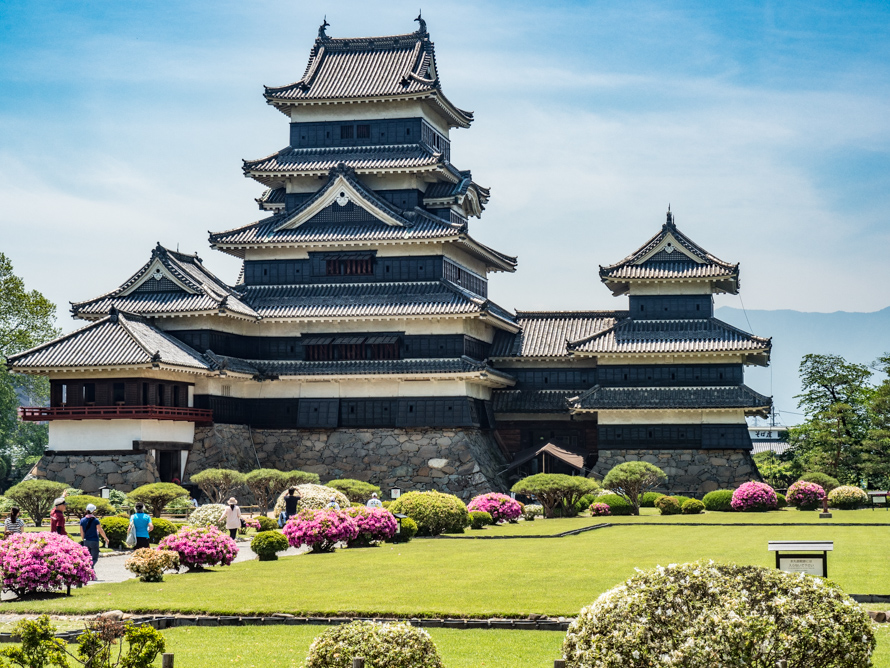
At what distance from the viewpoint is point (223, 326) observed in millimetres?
55750

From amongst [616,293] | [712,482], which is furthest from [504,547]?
[616,293]

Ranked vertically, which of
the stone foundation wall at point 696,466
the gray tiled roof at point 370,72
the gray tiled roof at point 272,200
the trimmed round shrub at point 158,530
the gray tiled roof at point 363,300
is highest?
the gray tiled roof at point 370,72

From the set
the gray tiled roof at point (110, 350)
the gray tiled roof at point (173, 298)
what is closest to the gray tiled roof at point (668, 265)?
the gray tiled roof at point (173, 298)

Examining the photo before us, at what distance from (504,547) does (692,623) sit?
2154 cm

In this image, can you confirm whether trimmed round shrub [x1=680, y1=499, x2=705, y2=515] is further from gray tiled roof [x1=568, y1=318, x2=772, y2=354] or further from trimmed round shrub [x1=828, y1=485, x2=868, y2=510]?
gray tiled roof [x1=568, y1=318, x2=772, y2=354]

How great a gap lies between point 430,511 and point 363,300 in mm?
20294

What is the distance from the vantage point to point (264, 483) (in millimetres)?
47844

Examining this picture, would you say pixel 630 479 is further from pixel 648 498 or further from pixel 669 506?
pixel 648 498

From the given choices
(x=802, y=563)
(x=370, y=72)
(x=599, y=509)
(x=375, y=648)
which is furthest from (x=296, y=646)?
(x=370, y=72)

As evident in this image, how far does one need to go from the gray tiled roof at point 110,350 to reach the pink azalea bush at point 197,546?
67.7ft

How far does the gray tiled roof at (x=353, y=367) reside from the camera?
53.9 m

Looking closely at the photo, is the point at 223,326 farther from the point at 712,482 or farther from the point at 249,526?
the point at 712,482

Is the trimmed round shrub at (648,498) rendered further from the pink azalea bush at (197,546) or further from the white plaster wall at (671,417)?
the pink azalea bush at (197,546)

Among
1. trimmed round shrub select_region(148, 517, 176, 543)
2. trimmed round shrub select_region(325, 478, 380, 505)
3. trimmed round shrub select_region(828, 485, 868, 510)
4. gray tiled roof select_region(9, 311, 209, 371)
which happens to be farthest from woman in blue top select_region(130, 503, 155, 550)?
trimmed round shrub select_region(828, 485, 868, 510)
